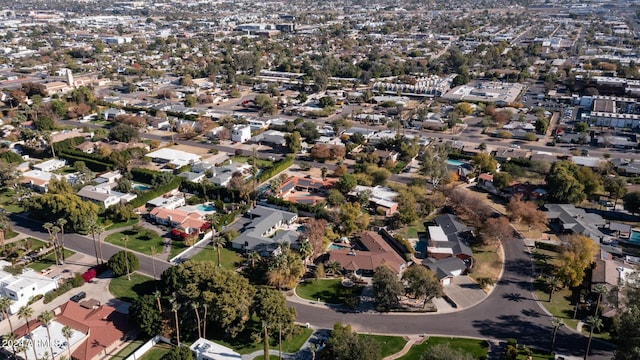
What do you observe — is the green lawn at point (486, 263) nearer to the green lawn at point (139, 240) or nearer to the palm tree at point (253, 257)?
the palm tree at point (253, 257)

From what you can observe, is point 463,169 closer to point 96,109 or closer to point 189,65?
point 96,109

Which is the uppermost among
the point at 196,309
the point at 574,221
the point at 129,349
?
the point at 196,309

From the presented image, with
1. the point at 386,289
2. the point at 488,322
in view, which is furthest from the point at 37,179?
the point at 488,322

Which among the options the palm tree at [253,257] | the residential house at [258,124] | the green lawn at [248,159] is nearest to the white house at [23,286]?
the palm tree at [253,257]

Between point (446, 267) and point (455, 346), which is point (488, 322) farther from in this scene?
point (446, 267)

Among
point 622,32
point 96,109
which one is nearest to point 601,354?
point 96,109

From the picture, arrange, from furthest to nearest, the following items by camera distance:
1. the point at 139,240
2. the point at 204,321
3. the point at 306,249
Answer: the point at 139,240, the point at 306,249, the point at 204,321

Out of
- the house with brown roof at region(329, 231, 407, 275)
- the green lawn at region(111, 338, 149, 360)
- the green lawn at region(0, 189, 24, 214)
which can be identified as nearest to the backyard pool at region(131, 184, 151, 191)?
the green lawn at region(0, 189, 24, 214)
